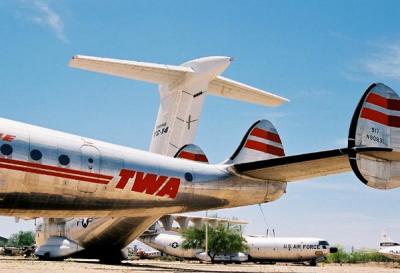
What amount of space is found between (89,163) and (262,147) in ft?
27.2

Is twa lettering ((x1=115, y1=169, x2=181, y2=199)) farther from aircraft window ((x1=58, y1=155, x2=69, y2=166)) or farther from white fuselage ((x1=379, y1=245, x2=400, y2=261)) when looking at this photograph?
white fuselage ((x1=379, y1=245, x2=400, y2=261))

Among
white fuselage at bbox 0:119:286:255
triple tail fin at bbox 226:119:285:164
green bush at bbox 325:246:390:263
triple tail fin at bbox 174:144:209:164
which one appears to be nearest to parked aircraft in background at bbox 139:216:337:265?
green bush at bbox 325:246:390:263

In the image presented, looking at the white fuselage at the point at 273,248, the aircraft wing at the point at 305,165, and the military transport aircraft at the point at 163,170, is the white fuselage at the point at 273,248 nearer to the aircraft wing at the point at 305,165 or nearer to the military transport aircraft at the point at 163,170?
the military transport aircraft at the point at 163,170

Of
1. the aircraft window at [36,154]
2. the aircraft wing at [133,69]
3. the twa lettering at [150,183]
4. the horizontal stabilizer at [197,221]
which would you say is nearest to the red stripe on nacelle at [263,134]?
the twa lettering at [150,183]

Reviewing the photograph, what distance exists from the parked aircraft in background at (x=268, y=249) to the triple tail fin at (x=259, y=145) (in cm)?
4173

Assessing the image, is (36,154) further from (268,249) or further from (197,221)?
(268,249)

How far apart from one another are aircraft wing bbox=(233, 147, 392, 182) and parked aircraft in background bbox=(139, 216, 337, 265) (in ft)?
143

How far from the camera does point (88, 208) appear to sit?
56.1 ft

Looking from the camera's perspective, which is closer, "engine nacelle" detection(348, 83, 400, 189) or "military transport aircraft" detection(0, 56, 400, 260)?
"military transport aircraft" detection(0, 56, 400, 260)

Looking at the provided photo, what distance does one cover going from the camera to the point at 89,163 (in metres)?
17.0

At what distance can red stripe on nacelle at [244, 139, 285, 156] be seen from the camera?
864 inches

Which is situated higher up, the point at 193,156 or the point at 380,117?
the point at 380,117

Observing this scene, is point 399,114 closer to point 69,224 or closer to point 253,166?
point 253,166

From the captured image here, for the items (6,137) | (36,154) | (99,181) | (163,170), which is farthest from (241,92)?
(6,137)
